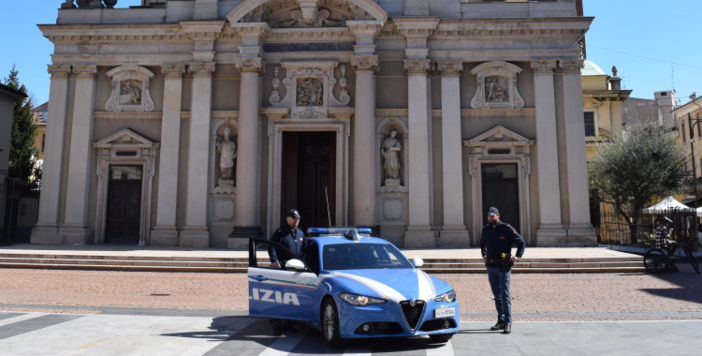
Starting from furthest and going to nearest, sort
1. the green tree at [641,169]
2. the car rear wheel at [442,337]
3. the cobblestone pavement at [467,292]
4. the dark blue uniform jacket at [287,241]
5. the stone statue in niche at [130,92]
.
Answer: the green tree at [641,169]
the stone statue in niche at [130,92]
the cobblestone pavement at [467,292]
the dark blue uniform jacket at [287,241]
the car rear wheel at [442,337]

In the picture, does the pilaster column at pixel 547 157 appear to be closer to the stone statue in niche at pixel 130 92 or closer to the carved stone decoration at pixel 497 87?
the carved stone decoration at pixel 497 87

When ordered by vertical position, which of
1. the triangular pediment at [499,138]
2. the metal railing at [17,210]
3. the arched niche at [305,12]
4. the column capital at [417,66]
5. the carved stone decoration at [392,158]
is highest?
the arched niche at [305,12]

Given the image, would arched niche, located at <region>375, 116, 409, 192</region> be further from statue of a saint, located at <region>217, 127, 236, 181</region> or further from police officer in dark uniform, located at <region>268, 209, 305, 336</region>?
police officer in dark uniform, located at <region>268, 209, 305, 336</region>

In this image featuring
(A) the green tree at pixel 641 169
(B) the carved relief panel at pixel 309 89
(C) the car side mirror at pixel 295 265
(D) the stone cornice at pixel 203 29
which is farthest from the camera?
(A) the green tree at pixel 641 169

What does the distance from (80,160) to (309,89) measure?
33.3ft

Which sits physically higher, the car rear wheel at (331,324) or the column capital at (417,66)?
Answer: the column capital at (417,66)

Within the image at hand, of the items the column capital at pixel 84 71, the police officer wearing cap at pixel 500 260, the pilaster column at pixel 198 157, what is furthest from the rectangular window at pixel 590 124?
the police officer wearing cap at pixel 500 260

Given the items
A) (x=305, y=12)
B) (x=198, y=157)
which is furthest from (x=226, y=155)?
(x=305, y=12)

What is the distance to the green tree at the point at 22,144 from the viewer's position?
30.5m

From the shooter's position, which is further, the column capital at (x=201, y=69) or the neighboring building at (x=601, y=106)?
the neighboring building at (x=601, y=106)

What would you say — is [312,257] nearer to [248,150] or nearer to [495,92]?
[248,150]

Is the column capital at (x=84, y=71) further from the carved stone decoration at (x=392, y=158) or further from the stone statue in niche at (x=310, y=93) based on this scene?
the carved stone decoration at (x=392, y=158)

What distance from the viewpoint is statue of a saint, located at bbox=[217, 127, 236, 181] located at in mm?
21328

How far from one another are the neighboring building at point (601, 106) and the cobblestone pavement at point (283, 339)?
28.7 metres
